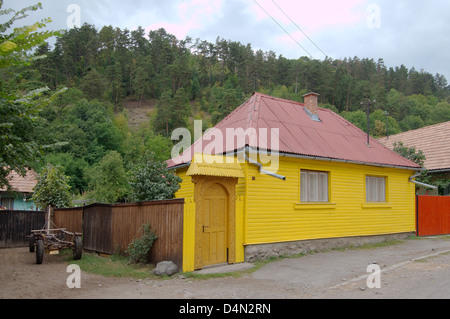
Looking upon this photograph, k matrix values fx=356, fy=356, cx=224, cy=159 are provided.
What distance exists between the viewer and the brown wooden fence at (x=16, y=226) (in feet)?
58.6

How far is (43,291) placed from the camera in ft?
24.6

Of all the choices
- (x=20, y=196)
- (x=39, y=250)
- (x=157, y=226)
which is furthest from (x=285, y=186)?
(x=20, y=196)

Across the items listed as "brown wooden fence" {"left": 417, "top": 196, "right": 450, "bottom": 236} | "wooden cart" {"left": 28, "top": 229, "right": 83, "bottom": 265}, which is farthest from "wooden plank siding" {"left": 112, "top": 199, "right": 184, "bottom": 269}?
"brown wooden fence" {"left": 417, "top": 196, "right": 450, "bottom": 236}

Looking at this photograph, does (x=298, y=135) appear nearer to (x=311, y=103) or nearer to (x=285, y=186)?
(x=285, y=186)

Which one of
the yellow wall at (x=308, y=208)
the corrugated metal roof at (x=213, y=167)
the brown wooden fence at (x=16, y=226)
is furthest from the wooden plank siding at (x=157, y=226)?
the brown wooden fence at (x=16, y=226)

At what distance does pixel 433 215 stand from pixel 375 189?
471 cm

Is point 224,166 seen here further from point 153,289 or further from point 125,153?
point 125,153

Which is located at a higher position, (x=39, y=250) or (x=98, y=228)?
→ (x=98, y=228)

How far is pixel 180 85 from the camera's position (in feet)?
248

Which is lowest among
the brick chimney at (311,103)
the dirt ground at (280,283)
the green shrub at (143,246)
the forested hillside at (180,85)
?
the dirt ground at (280,283)

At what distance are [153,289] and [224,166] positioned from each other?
3.65 m

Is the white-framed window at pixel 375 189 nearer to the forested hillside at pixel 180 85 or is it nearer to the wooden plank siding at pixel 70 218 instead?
the wooden plank siding at pixel 70 218

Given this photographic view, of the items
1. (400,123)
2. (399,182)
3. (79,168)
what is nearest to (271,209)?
(399,182)

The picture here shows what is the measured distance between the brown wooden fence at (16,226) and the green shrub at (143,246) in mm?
11131
